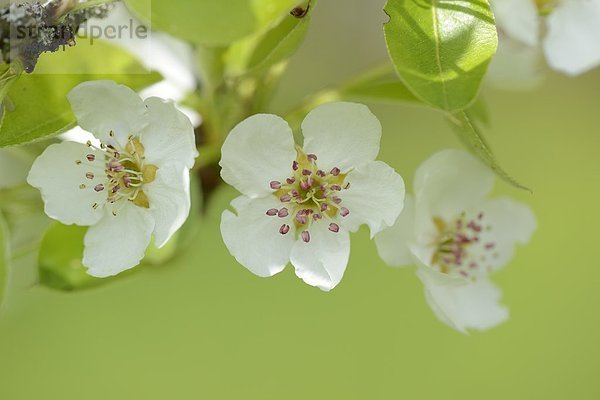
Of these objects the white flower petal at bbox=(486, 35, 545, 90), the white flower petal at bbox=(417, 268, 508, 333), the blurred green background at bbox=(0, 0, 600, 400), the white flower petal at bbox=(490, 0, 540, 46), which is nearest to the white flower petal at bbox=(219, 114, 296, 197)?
the white flower petal at bbox=(417, 268, 508, 333)

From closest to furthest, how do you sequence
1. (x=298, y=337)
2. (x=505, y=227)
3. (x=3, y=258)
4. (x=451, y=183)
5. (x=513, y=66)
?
1. (x=3, y=258)
2. (x=451, y=183)
3. (x=505, y=227)
4. (x=513, y=66)
5. (x=298, y=337)

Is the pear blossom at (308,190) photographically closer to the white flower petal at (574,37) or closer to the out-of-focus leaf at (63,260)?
the out-of-focus leaf at (63,260)

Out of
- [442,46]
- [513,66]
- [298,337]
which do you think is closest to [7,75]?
[442,46]

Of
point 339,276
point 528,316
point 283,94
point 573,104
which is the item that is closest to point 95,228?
point 339,276

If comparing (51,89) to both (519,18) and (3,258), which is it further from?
(519,18)

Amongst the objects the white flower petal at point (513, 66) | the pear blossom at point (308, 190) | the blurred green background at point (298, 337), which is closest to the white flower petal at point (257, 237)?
the pear blossom at point (308, 190)

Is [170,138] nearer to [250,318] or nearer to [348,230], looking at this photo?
[348,230]

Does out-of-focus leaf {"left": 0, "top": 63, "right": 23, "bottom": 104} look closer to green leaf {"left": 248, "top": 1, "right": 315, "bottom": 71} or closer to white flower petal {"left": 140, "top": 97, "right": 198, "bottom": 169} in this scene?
white flower petal {"left": 140, "top": 97, "right": 198, "bottom": 169}
